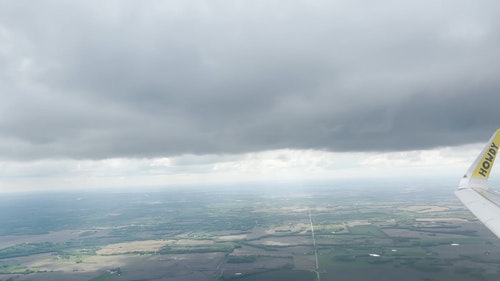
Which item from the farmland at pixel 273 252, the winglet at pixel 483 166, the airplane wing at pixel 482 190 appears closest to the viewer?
the airplane wing at pixel 482 190

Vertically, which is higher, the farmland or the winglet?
the winglet

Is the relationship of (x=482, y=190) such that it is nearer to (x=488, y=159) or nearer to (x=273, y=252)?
(x=488, y=159)

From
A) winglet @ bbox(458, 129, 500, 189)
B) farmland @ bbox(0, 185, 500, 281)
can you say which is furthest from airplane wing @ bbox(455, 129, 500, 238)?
farmland @ bbox(0, 185, 500, 281)

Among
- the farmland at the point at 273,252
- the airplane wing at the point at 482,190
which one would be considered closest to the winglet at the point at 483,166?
the airplane wing at the point at 482,190

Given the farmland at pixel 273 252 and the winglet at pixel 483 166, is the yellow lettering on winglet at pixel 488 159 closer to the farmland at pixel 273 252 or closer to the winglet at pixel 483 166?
the winglet at pixel 483 166

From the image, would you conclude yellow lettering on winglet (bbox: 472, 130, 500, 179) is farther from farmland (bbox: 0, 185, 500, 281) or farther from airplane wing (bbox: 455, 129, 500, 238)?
farmland (bbox: 0, 185, 500, 281)

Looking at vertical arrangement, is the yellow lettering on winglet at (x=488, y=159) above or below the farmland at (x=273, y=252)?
above

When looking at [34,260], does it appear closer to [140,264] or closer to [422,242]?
[140,264]
